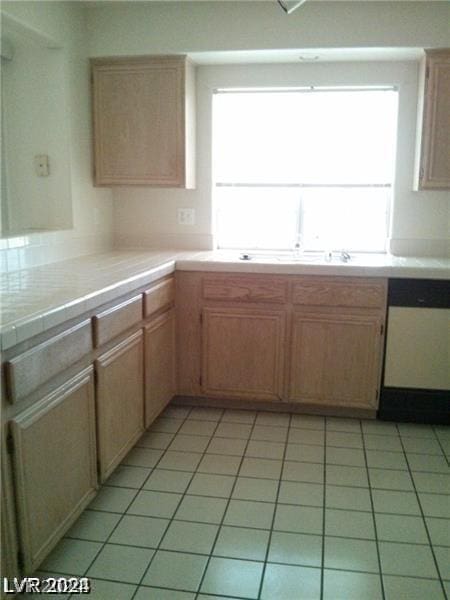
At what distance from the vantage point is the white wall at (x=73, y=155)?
259cm

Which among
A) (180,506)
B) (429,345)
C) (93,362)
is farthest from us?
(429,345)

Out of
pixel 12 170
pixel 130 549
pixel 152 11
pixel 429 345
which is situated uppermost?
pixel 152 11

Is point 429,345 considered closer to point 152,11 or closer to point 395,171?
point 395,171

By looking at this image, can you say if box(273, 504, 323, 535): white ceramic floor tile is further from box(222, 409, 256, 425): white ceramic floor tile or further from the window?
the window

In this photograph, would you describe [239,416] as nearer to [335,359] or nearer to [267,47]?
[335,359]

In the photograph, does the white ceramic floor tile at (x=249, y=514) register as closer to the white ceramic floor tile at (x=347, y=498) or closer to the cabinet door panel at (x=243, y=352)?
the white ceramic floor tile at (x=347, y=498)

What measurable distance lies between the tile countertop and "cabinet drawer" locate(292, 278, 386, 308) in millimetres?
63

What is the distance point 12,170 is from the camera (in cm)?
300

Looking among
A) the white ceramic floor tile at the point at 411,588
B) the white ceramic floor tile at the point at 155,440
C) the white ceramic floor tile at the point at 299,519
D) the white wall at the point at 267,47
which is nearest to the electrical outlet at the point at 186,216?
the white wall at the point at 267,47

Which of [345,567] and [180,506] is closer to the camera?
[345,567]

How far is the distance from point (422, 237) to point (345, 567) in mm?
2186

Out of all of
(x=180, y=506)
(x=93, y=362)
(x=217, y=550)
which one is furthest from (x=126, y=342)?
(x=217, y=550)

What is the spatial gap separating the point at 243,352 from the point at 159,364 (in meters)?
0.51

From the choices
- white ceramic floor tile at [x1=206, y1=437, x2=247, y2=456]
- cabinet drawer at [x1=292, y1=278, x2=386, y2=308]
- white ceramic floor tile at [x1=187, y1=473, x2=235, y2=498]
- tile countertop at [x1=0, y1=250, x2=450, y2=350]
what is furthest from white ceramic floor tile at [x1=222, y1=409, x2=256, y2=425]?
tile countertop at [x1=0, y1=250, x2=450, y2=350]
